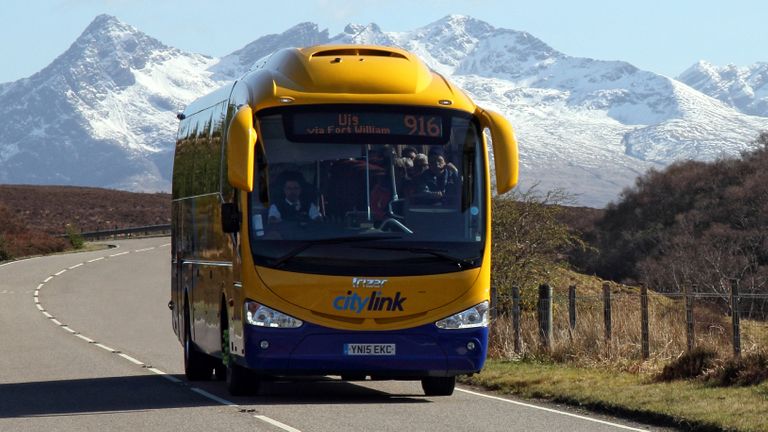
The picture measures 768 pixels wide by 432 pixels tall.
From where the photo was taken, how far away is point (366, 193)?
1538cm

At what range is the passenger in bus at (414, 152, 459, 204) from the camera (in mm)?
15477

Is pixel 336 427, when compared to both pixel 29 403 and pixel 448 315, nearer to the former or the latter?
pixel 448 315

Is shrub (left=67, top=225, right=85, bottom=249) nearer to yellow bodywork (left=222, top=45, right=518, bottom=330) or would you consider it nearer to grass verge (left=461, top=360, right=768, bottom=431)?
grass verge (left=461, top=360, right=768, bottom=431)

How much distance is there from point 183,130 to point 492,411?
772 centimetres

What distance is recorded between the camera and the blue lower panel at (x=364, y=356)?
1512 centimetres

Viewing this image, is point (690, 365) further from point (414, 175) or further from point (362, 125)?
point (362, 125)

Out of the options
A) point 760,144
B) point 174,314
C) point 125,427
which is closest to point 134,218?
point 760,144

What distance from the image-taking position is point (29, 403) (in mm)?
16516

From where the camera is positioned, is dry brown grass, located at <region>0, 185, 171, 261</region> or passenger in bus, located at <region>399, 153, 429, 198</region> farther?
dry brown grass, located at <region>0, 185, 171, 261</region>

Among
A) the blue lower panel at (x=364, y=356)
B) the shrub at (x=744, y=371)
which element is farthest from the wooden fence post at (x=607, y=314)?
the blue lower panel at (x=364, y=356)

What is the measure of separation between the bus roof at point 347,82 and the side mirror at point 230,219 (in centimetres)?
103

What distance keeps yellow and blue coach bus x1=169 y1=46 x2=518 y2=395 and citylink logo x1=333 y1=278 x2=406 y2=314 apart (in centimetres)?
1

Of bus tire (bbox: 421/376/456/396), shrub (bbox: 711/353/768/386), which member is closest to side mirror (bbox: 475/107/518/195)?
bus tire (bbox: 421/376/456/396)

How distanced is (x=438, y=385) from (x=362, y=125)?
10.7 feet
